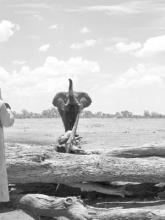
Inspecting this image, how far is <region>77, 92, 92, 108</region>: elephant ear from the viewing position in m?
12.4

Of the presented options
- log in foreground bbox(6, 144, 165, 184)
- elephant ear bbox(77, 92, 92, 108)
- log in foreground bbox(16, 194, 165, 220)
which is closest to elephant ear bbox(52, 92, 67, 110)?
elephant ear bbox(77, 92, 92, 108)

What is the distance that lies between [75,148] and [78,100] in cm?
318

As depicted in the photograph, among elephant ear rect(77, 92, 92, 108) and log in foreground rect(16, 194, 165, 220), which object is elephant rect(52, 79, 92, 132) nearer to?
elephant ear rect(77, 92, 92, 108)

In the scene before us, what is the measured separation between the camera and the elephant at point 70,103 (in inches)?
471

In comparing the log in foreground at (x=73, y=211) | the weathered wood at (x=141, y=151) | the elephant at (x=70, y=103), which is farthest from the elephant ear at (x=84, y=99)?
the log in foreground at (x=73, y=211)

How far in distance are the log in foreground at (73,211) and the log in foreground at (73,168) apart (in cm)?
53

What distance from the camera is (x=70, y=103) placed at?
1213 centimetres

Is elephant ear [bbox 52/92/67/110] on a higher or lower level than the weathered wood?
higher

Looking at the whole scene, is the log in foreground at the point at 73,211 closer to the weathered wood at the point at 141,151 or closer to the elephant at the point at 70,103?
the weathered wood at the point at 141,151

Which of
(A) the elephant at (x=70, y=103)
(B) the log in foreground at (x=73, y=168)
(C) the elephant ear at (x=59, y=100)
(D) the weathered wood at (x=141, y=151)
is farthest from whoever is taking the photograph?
(C) the elephant ear at (x=59, y=100)

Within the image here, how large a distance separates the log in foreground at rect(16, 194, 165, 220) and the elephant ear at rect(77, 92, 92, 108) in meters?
4.97

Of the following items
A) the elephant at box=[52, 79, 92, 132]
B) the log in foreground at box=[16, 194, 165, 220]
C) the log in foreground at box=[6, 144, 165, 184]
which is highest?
the elephant at box=[52, 79, 92, 132]

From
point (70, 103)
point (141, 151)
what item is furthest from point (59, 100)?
point (141, 151)

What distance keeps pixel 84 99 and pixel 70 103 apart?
50 cm
